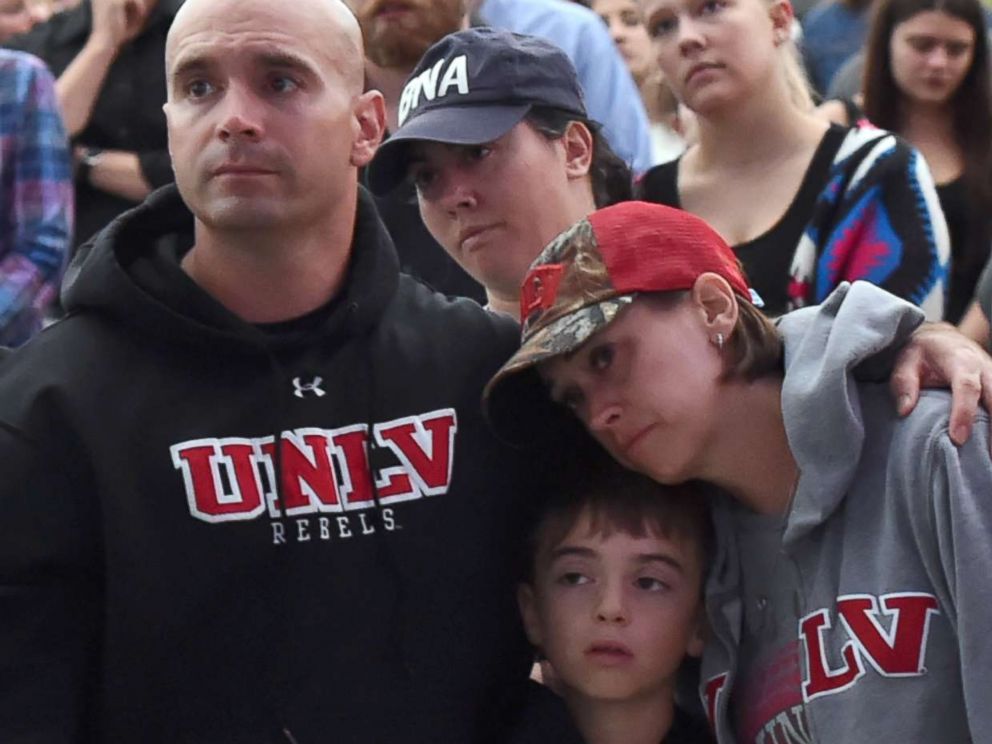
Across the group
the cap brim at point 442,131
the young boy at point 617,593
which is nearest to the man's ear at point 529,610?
the young boy at point 617,593

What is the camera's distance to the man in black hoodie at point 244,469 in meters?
2.29

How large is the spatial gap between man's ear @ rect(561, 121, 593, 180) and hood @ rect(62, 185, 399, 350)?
1.57ft

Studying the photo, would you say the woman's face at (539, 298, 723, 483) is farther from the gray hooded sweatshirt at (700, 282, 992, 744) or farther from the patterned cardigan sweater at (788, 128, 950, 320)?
the patterned cardigan sweater at (788, 128, 950, 320)

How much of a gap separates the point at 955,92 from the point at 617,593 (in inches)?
85.3

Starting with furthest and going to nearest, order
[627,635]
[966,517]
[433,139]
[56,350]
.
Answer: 1. [433,139]
2. [627,635]
3. [56,350]
4. [966,517]

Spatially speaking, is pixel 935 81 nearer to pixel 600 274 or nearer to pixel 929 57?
pixel 929 57

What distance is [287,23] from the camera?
7.75 feet

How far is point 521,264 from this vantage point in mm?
2863

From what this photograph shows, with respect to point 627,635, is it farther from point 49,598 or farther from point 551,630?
point 49,598

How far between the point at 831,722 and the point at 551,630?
415mm

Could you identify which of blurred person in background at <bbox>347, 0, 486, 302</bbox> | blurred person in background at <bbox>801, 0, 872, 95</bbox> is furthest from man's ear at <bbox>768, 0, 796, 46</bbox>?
blurred person in background at <bbox>801, 0, 872, 95</bbox>

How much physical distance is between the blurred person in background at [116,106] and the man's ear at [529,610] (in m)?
1.92

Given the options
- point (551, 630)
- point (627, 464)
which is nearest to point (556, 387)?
point (627, 464)

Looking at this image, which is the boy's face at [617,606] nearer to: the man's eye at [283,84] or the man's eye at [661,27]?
the man's eye at [283,84]
